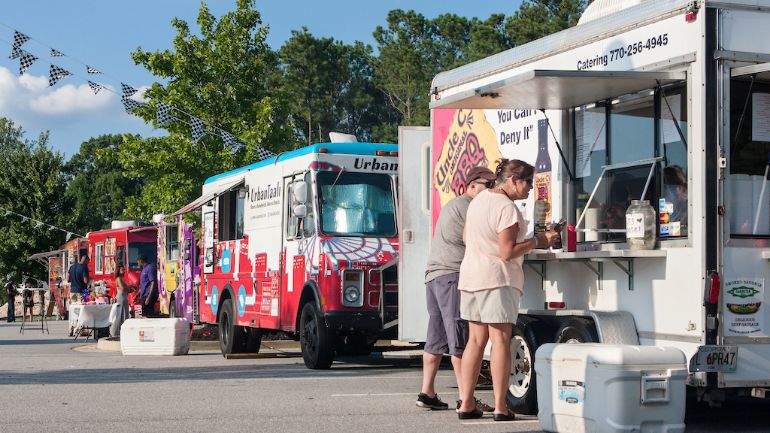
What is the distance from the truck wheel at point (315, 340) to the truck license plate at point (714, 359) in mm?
6370

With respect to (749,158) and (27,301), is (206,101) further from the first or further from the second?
(749,158)

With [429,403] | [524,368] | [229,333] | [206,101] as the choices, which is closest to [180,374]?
[229,333]

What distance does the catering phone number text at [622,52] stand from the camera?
8477 mm

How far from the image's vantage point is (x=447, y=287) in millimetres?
9422

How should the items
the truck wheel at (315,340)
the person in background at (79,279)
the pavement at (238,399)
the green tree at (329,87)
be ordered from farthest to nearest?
the green tree at (329,87), the person in background at (79,279), the truck wheel at (315,340), the pavement at (238,399)

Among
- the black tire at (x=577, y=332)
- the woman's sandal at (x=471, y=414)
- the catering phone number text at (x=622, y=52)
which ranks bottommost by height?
the woman's sandal at (x=471, y=414)

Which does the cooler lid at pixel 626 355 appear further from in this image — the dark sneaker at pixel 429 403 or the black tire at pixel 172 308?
the black tire at pixel 172 308

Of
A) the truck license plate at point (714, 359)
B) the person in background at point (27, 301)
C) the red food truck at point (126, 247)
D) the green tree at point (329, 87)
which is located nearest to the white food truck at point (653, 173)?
the truck license plate at point (714, 359)

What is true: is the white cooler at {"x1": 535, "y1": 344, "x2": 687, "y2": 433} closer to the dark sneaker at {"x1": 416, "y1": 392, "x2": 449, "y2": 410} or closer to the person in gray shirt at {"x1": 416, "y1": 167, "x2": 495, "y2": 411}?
the person in gray shirt at {"x1": 416, "y1": 167, "x2": 495, "y2": 411}

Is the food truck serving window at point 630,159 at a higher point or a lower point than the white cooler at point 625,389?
higher

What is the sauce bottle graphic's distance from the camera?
970 cm

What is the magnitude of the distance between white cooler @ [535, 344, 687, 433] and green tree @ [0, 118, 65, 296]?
49.5 m

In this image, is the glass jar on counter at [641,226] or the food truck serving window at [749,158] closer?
the food truck serving window at [749,158]

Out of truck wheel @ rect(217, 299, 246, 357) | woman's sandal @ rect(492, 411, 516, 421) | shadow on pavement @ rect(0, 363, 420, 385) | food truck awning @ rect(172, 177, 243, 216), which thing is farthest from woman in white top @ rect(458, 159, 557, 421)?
food truck awning @ rect(172, 177, 243, 216)
